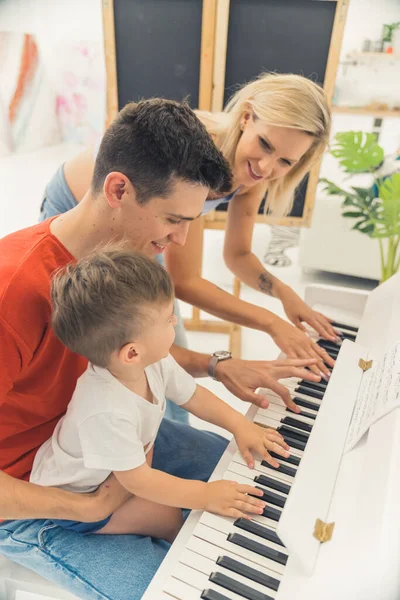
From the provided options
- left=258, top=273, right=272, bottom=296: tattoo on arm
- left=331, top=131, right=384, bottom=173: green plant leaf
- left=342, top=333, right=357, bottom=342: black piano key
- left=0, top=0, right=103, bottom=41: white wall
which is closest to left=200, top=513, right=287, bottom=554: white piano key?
left=342, top=333, right=357, bottom=342: black piano key

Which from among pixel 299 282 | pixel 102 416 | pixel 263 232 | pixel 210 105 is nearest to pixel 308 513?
pixel 102 416

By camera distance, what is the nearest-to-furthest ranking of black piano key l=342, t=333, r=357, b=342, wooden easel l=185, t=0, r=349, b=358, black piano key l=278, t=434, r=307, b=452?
black piano key l=278, t=434, r=307, b=452 < black piano key l=342, t=333, r=357, b=342 < wooden easel l=185, t=0, r=349, b=358

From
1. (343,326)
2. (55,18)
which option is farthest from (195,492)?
(55,18)

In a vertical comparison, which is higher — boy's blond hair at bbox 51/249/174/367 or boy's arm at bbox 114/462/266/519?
boy's blond hair at bbox 51/249/174/367

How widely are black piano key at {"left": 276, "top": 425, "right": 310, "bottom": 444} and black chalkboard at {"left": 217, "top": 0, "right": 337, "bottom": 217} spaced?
5.35 ft

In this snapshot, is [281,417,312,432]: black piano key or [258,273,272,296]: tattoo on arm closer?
[281,417,312,432]: black piano key

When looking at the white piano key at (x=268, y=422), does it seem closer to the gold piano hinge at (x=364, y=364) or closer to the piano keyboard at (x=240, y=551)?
the piano keyboard at (x=240, y=551)

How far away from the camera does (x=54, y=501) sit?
37.9 inches

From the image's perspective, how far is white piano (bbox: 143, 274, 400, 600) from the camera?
0.69 metres

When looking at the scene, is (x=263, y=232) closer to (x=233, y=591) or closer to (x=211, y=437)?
(x=211, y=437)

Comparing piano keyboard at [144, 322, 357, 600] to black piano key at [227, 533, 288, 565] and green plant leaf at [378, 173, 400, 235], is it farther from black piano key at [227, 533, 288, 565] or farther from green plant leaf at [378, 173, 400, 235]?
green plant leaf at [378, 173, 400, 235]

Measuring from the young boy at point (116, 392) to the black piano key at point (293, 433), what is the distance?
112 mm

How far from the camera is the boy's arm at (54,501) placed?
0.92 metres

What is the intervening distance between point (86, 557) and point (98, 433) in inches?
10.9
